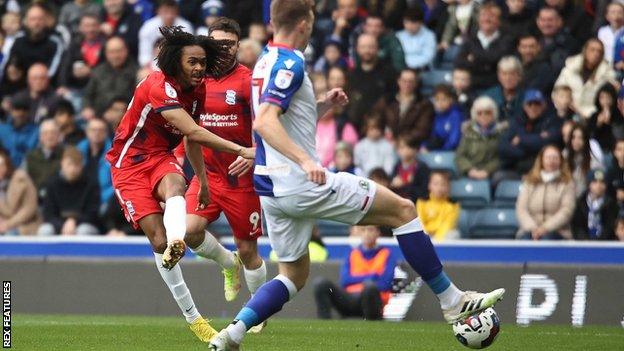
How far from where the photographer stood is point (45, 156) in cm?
2119

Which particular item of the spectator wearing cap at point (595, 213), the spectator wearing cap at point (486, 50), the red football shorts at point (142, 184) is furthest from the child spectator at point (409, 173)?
the red football shorts at point (142, 184)

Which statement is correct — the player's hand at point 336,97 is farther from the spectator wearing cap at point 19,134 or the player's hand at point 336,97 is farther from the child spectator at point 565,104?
the spectator wearing cap at point 19,134

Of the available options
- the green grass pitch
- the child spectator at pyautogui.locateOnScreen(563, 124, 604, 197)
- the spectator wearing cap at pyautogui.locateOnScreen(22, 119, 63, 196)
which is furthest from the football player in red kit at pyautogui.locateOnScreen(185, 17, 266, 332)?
the spectator wearing cap at pyautogui.locateOnScreen(22, 119, 63, 196)

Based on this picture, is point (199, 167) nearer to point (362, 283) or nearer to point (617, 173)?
point (362, 283)

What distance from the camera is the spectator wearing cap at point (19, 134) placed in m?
21.8

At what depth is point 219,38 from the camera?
12.9 m

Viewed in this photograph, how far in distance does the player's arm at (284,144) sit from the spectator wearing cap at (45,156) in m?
11.7

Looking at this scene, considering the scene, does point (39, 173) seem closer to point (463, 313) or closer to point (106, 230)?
point (106, 230)

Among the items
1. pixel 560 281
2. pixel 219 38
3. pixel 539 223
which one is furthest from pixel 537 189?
pixel 219 38

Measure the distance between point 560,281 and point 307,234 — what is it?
591cm

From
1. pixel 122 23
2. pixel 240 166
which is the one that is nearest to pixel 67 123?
pixel 122 23

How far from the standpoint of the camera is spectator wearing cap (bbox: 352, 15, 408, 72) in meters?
20.4

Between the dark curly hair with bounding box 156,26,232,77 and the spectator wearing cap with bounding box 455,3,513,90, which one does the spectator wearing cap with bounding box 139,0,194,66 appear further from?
the dark curly hair with bounding box 156,26,232,77

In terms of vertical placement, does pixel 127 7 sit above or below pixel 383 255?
above
